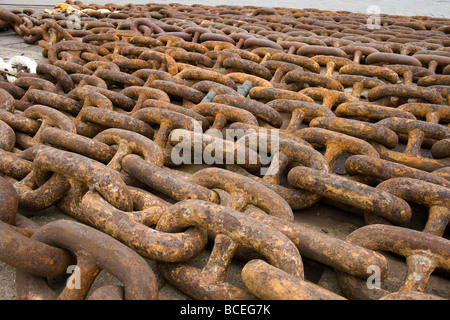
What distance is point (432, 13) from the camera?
8961 millimetres

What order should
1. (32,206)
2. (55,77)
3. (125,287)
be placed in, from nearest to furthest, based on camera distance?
1. (125,287)
2. (32,206)
3. (55,77)

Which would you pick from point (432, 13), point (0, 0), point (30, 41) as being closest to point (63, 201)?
point (30, 41)

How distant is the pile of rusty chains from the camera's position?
4.20ft

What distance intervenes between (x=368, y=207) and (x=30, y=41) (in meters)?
5.16

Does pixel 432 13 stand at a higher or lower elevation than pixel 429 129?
higher

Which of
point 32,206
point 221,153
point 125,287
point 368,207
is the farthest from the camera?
point 221,153

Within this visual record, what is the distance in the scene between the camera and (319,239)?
4.49 feet

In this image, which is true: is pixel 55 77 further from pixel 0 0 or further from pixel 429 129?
pixel 0 0

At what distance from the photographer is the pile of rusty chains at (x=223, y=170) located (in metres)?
1.28

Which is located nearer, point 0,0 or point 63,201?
point 63,201

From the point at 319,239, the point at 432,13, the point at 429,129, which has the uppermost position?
the point at 432,13

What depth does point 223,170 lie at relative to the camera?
1.74m

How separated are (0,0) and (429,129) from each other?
32.8ft
